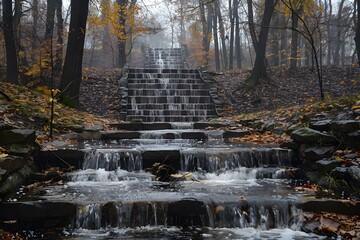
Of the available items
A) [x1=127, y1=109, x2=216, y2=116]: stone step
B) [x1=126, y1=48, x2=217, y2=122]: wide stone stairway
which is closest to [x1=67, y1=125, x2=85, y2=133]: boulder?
[x1=126, y1=48, x2=217, y2=122]: wide stone stairway

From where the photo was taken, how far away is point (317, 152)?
20.7 feet

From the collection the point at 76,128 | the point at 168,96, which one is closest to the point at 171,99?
the point at 168,96

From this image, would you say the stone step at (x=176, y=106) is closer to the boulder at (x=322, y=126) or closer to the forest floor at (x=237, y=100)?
the forest floor at (x=237, y=100)

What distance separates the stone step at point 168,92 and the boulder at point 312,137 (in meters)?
8.87

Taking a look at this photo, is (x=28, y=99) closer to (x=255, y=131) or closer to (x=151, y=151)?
(x=151, y=151)

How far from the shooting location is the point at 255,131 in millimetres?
9734

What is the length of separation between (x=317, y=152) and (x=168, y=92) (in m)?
9.83

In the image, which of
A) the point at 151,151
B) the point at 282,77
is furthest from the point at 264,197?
the point at 282,77

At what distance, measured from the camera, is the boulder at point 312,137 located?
6458 millimetres

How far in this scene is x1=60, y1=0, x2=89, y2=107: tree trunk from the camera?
1180 cm

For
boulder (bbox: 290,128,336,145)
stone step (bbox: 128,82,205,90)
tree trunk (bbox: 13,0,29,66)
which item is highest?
tree trunk (bbox: 13,0,29,66)

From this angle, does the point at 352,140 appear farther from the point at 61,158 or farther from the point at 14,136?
the point at 14,136

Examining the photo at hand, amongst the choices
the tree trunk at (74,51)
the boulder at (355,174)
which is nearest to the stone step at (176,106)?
the tree trunk at (74,51)

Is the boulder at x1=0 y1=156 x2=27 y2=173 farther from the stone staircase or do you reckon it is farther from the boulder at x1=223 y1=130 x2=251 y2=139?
the stone staircase
